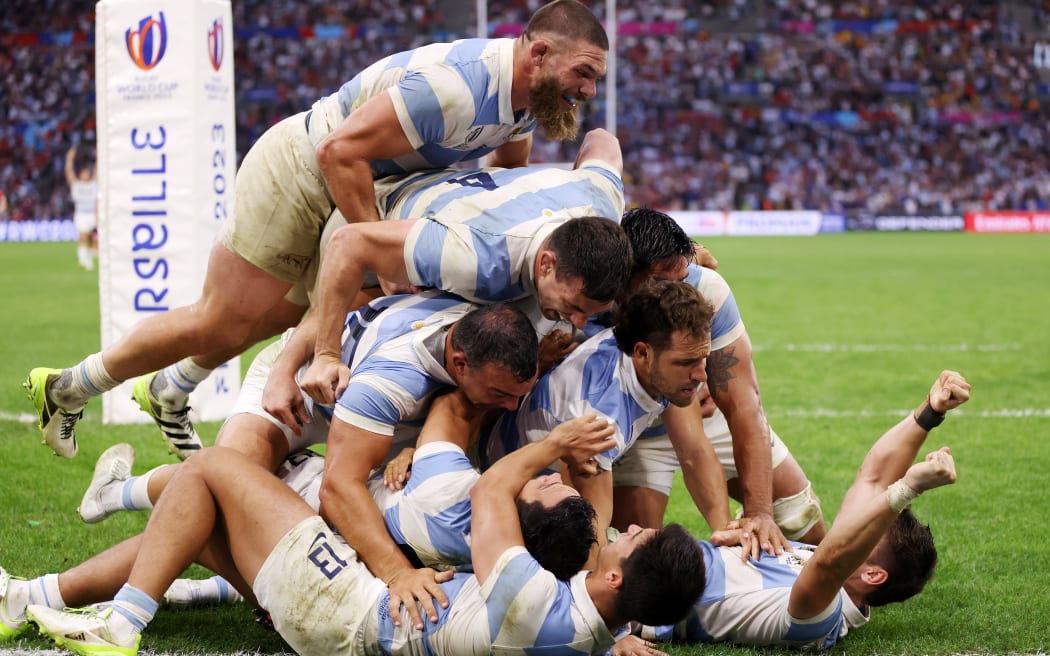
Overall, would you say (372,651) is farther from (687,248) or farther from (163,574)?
(687,248)

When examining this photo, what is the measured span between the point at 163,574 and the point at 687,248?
7.54 ft

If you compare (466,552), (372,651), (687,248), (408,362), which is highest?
(687,248)

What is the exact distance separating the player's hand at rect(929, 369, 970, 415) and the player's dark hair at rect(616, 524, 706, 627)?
1.27 meters

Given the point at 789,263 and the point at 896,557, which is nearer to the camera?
the point at 896,557

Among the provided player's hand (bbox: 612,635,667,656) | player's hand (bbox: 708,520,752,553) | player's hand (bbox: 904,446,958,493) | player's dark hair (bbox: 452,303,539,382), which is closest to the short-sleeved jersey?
player's dark hair (bbox: 452,303,539,382)

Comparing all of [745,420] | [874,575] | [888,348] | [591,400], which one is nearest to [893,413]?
[888,348]

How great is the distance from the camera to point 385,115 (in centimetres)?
486

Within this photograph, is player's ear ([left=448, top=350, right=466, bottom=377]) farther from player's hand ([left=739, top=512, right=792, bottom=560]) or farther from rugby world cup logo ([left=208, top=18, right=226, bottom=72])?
rugby world cup logo ([left=208, top=18, right=226, bottom=72])

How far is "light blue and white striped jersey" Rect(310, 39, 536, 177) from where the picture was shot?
4.89 metres

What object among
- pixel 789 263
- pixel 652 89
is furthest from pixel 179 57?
pixel 652 89

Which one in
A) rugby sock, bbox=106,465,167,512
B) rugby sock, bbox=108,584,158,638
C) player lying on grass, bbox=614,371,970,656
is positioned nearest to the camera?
rugby sock, bbox=108,584,158,638

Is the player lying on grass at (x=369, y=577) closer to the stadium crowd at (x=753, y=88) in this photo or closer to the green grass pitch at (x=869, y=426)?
the green grass pitch at (x=869, y=426)

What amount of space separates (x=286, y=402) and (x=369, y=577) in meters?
1.02

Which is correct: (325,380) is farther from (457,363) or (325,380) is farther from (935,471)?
(935,471)
